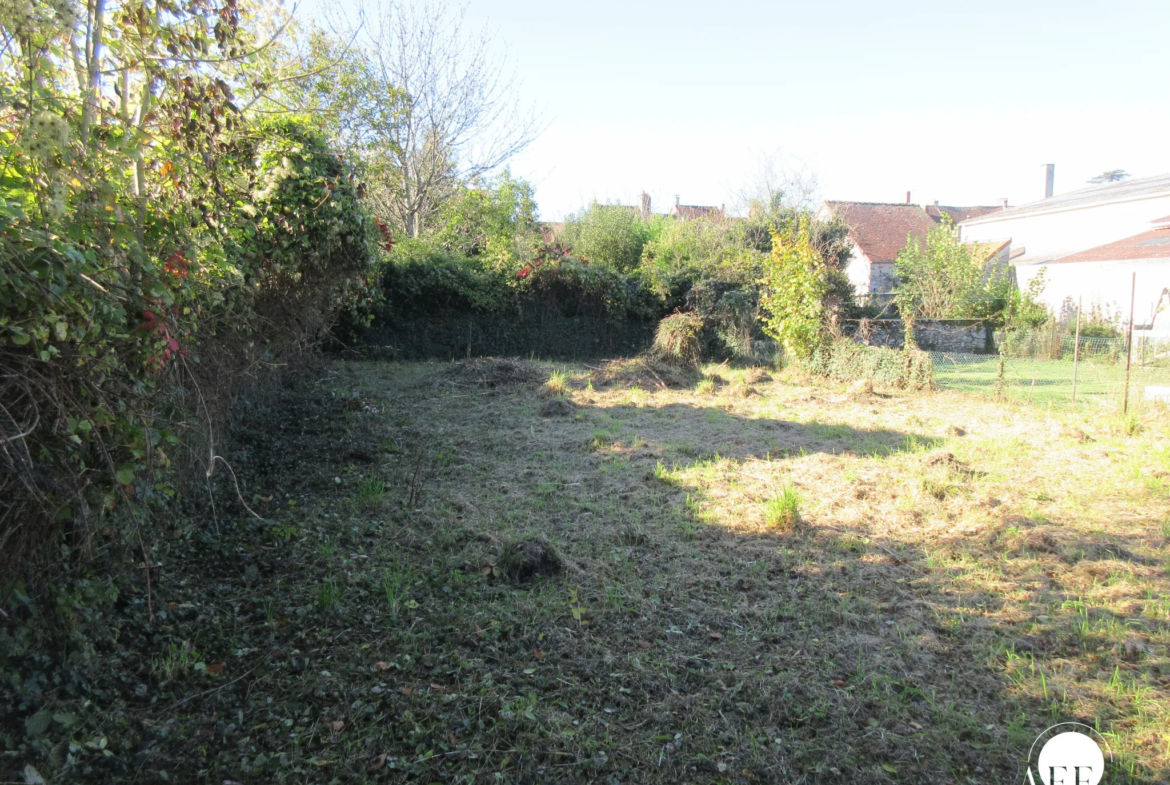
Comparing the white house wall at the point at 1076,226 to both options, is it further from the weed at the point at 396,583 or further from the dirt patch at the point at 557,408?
the weed at the point at 396,583

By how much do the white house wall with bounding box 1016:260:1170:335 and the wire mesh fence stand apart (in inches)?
143

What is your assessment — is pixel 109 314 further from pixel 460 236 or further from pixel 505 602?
pixel 460 236

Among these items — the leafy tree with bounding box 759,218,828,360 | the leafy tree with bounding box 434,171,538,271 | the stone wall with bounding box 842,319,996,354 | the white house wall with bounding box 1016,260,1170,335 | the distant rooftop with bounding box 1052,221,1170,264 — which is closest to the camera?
the leafy tree with bounding box 759,218,828,360

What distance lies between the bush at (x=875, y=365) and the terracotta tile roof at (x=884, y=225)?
2297cm

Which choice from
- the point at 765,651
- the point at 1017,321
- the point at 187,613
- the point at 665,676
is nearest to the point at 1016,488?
the point at 765,651

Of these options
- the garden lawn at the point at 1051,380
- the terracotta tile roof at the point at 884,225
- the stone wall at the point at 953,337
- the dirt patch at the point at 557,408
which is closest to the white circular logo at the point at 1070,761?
the dirt patch at the point at 557,408

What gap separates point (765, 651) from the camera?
130 inches

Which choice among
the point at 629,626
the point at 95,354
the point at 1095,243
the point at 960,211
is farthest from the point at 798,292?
the point at 960,211

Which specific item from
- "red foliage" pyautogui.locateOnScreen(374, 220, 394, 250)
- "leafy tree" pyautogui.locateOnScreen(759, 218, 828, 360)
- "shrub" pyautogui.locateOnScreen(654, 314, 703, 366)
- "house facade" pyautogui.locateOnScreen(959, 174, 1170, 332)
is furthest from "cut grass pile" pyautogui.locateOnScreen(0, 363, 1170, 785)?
"house facade" pyautogui.locateOnScreen(959, 174, 1170, 332)

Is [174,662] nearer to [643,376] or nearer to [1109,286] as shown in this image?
[643,376]

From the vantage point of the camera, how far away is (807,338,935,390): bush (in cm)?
1112

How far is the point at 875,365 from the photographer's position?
11586 mm

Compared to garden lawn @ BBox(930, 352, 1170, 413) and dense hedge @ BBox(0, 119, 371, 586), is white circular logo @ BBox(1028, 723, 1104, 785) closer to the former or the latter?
dense hedge @ BBox(0, 119, 371, 586)

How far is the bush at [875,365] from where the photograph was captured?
36.5ft
